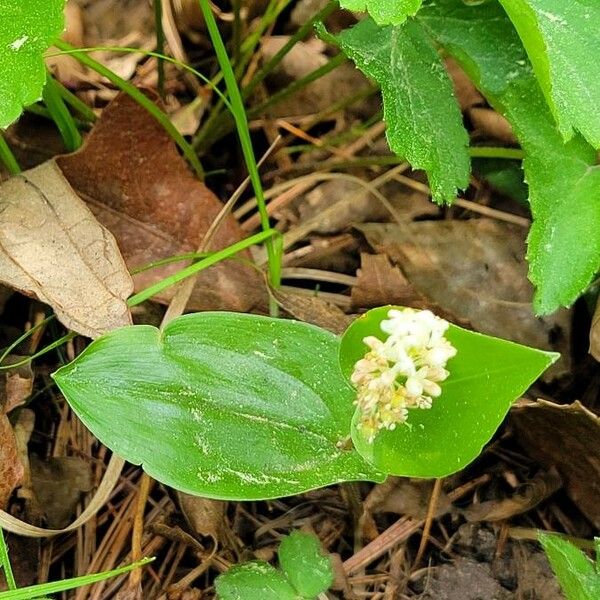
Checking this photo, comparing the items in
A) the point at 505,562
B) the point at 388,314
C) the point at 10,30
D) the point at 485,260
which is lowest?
the point at 505,562

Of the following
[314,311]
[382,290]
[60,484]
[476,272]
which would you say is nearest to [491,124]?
[476,272]

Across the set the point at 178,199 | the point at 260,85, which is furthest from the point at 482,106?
the point at 178,199

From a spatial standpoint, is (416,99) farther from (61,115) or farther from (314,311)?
(61,115)

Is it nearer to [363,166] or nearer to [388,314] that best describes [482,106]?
[363,166]

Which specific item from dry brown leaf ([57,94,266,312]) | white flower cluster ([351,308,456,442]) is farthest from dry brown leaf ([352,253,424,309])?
white flower cluster ([351,308,456,442])

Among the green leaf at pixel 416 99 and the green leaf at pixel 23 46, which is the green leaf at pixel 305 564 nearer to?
the green leaf at pixel 416 99

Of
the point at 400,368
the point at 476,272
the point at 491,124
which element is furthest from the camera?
the point at 491,124

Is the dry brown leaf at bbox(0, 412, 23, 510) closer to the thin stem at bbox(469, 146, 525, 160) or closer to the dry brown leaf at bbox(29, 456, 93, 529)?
the dry brown leaf at bbox(29, 456, 93, 529)
